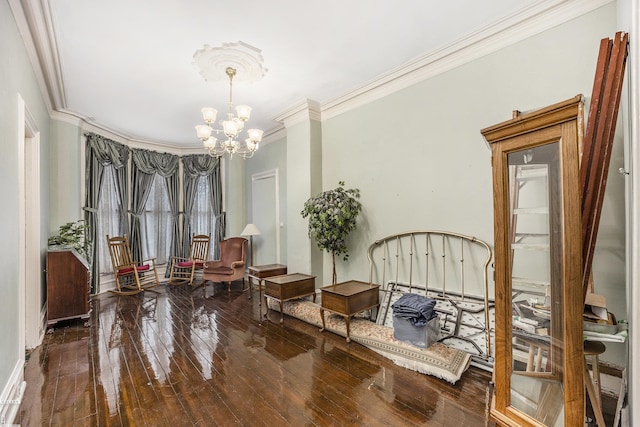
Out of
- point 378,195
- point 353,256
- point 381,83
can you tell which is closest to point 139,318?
point 353,256

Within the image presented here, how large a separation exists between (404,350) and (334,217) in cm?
166

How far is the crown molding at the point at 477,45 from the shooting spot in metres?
2.27

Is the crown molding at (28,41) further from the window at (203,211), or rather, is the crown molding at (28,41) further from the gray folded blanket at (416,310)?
the gray folded blanket at (416,310)

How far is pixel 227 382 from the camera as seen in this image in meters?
2.28

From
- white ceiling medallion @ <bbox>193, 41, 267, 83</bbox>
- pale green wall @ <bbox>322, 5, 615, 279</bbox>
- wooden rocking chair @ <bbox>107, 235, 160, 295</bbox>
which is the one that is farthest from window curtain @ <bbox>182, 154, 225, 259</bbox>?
pale green wall @ <bbox>322, 5, 615, 279</bbox>

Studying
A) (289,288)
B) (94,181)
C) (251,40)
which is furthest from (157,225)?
(251,40)

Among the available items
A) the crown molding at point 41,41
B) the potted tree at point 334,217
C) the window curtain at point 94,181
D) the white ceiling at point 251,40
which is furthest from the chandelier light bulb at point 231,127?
the window curtain at point 94,181

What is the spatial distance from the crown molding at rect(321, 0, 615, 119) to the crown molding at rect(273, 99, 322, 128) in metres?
0.50

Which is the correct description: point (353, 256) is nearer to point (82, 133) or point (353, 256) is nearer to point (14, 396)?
point (14, 396)

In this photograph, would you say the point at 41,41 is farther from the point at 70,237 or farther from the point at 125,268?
the point at 125,268

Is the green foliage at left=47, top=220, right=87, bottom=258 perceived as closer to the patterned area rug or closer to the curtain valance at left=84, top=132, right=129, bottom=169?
the curtain valance at left=84, top=132, right=129, bottom=169

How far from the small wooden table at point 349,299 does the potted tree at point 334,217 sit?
23.4 inches

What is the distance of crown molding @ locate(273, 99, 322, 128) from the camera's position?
4137 mm

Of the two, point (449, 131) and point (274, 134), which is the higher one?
point (274, 134)
